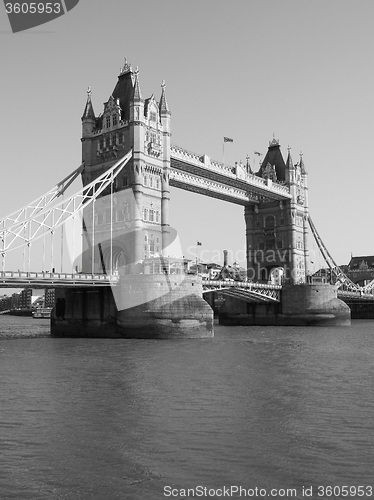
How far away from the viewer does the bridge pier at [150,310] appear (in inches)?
1804

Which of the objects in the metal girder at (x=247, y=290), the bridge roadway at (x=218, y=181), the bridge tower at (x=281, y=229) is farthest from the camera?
the bridge tower at (x=281, y=229)

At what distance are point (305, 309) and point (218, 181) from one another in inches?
789

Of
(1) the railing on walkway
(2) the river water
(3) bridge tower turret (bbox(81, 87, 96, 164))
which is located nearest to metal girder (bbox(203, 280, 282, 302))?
(1) the railing on walkway

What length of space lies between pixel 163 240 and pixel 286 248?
32562mm

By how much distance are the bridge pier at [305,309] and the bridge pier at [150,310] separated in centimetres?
2740

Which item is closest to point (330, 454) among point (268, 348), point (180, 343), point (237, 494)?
point (237, 494)

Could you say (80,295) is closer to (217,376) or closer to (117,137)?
(117,137)

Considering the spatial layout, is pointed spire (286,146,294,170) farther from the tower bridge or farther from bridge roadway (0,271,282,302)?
bridge roadway (0,271,282,302)

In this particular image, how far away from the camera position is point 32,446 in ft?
43.6

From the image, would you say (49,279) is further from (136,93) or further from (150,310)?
(136,93)

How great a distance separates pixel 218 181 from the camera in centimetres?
7075

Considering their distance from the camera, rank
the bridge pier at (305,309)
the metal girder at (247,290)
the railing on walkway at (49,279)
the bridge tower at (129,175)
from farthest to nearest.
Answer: the bridge pier at (305,309)
the metal girder at (247,290)
the bridge tower at (129,175)
the railing on walkway at (49,279)

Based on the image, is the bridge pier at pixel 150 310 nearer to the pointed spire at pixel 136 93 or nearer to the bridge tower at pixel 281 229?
the pointed spire at pixel 136 93

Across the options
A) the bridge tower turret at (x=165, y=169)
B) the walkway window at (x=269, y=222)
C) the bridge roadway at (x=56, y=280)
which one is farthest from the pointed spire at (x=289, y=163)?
the bridge roadway at (x=56, y=280)
